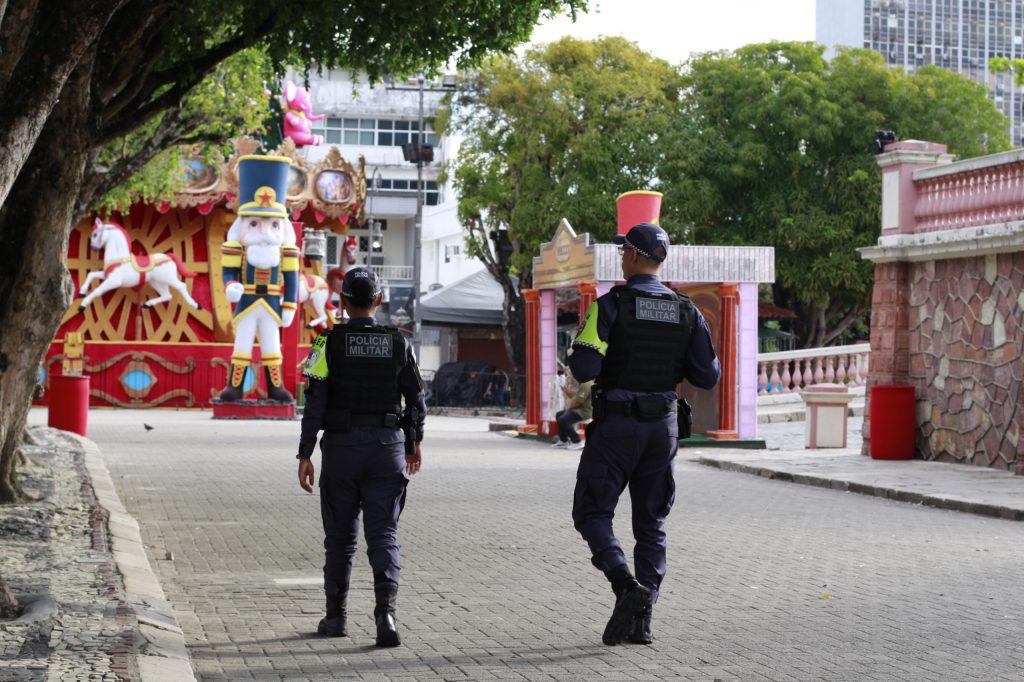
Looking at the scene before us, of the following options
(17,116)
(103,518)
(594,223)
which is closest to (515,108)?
(594,223)

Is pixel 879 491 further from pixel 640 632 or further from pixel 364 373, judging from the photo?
pixel 364 373

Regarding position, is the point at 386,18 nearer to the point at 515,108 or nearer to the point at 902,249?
the point at 902,249

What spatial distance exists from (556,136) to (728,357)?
692 inches

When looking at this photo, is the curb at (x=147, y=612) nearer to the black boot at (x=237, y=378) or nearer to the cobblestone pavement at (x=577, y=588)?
the cobblestone pavement at (x=577, y=588)

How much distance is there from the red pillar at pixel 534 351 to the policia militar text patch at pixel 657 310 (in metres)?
20.3

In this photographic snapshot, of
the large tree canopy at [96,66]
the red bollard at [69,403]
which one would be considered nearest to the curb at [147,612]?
the large tree canopy at [96,66]

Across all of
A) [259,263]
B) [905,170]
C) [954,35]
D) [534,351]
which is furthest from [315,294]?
[954,35]

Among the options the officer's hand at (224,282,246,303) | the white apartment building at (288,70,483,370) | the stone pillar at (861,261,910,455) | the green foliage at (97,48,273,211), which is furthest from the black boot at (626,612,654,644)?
the white apartment building at (288,70,483,370)

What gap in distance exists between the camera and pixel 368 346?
7.51m

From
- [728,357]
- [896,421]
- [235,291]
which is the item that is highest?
[235,291]

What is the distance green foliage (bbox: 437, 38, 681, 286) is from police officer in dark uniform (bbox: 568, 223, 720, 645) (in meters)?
33.3

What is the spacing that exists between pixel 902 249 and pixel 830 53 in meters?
94.6

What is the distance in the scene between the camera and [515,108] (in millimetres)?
41250

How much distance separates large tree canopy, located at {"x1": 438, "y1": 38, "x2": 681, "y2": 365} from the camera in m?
41.1
